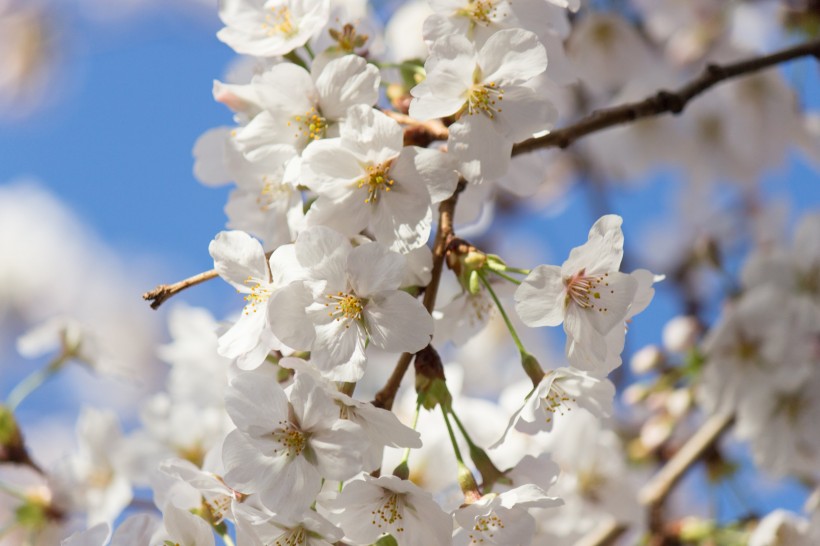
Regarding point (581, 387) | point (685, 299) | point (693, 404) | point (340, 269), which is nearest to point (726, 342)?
point (693, 404)

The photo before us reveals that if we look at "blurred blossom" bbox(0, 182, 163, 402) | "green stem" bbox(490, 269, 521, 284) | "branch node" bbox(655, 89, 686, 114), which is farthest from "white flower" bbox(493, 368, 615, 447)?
"blurred blossom" bbox(0, 182, 163, 402)

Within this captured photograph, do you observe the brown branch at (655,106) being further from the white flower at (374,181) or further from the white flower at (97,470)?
the white flower at (97,470)

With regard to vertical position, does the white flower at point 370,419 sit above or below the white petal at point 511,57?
below

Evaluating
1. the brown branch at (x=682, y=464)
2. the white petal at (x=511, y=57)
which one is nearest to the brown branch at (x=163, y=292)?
the white petal at (x=511, y=57)

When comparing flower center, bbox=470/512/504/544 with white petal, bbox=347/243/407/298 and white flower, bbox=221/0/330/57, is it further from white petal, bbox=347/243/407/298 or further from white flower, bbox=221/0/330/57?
white flower, bbox=221/0/330/57

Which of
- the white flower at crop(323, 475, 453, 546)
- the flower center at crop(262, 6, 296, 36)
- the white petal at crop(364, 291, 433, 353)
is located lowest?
the white flower at crop(323, 475, 453, 546)
